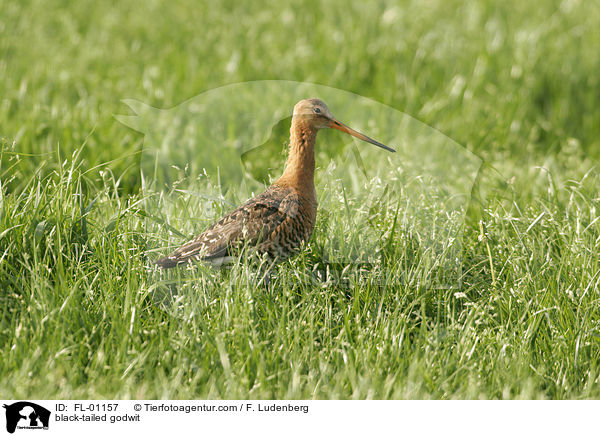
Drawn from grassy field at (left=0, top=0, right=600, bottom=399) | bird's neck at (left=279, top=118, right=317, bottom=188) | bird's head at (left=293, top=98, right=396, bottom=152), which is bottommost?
grassy field at (left=0, top=0, right=600, bottom=399)

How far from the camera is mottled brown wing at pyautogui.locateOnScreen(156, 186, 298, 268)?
367 cm

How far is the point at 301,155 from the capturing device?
366cm

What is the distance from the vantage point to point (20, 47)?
8.83m

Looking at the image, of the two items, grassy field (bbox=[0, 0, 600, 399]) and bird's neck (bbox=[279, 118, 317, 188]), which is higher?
bird's neck (bbox=[279, 118, 317, 188])

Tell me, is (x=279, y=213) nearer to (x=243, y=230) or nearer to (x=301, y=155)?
(x=243, y=230)

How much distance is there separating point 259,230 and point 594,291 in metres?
2.25

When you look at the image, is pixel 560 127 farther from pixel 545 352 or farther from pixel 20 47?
pixel 20 47
